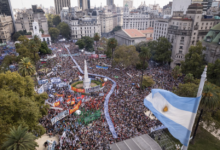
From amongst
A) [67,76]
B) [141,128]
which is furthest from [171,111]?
[67,76]

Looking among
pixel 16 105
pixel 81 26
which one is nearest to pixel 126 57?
pixel 16 105

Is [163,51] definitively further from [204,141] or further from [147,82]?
[204,141]

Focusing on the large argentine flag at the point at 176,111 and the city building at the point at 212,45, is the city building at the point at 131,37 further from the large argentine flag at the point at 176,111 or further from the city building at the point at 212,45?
the large argentine flag at the point at 176,111

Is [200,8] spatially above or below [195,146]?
above

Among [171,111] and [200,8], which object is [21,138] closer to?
[171,111]

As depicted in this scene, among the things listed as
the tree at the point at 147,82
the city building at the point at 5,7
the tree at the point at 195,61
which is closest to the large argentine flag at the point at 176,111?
the tree at the point at 147,82
